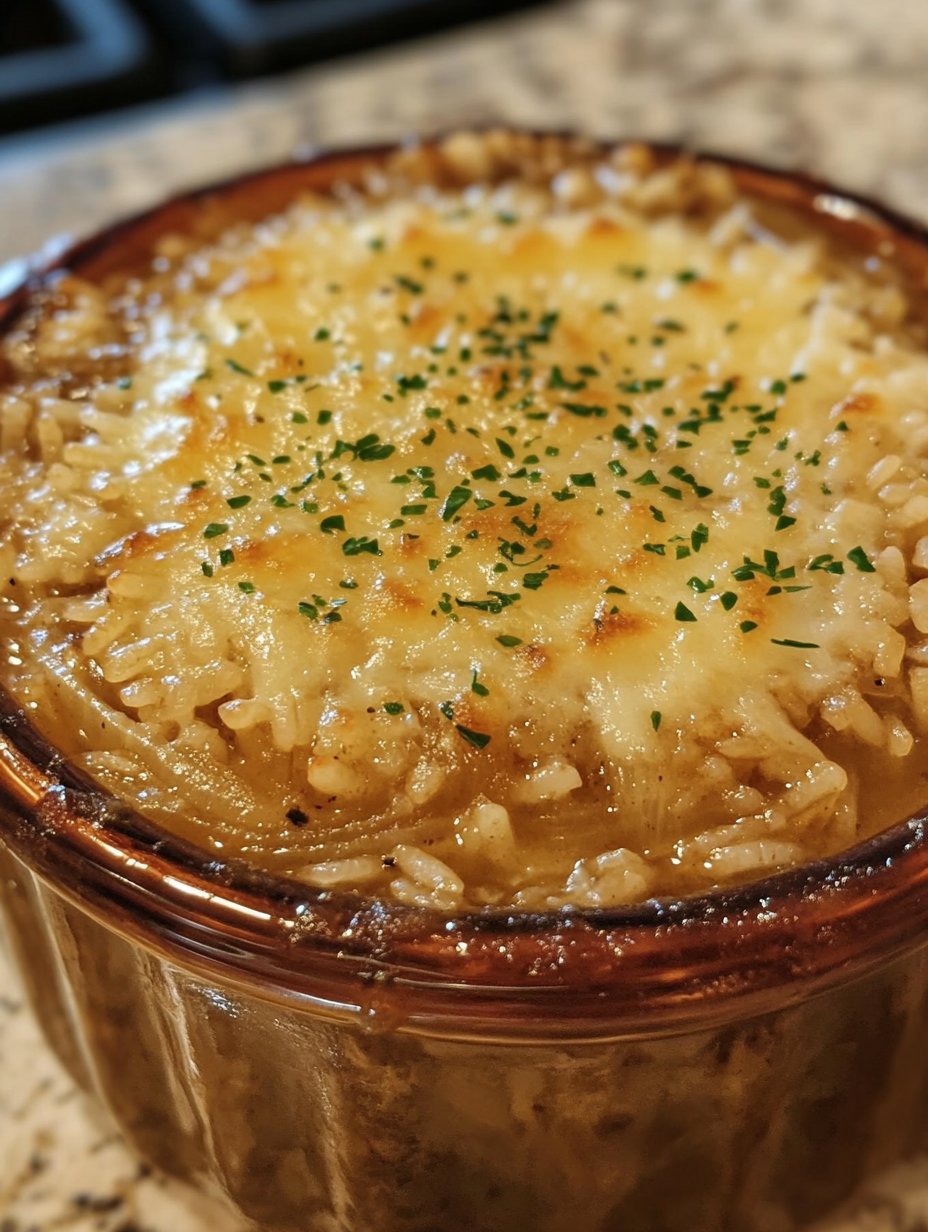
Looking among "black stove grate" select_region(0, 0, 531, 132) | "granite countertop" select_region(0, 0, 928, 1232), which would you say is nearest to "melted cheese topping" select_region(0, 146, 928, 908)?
"granite countertop" select_region(0, 0, 928, 1232)

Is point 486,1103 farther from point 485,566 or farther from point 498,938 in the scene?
point 485,566

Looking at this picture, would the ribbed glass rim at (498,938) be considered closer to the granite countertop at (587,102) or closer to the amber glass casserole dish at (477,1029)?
the amber glass casserole dish at (477,1029)

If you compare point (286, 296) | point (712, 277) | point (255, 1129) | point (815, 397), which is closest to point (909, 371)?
point (815, 397)

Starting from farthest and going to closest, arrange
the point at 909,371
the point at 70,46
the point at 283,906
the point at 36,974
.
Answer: the point at 70,46
the point at 909,371
the point at 36,974
the point at 283,906

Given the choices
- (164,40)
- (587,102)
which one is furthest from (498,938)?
(164,40)

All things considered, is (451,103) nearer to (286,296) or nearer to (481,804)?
(286,296)

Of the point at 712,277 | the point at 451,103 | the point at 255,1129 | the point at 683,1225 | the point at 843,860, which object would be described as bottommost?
the point at 683,1225
